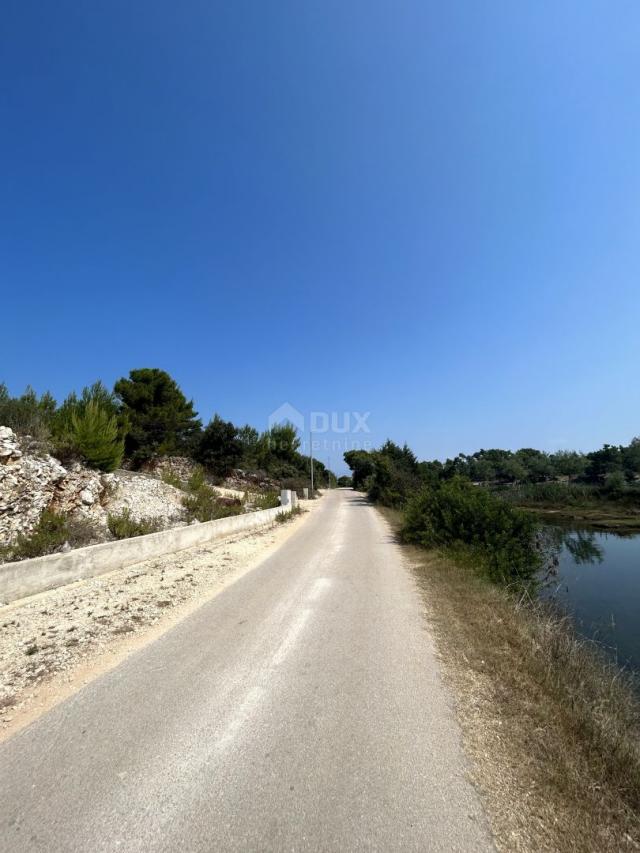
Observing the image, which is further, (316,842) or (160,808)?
(160,808)

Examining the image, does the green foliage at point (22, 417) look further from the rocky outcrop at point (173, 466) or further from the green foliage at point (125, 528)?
the rocky outcrop at point (173, 466)

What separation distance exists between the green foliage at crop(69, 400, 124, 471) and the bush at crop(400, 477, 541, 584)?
11.5 m

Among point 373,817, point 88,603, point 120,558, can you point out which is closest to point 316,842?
point 373,817

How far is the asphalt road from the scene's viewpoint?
1.95 meters

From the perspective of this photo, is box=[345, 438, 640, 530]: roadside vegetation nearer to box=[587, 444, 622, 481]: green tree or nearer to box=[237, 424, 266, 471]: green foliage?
box=[587, 444, 622, 481]: green tree

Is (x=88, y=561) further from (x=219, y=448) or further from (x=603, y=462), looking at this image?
(x=603, y=462)

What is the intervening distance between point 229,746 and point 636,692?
5.87 m

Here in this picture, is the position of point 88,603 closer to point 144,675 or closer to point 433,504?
point 144,675

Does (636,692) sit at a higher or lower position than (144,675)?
lower

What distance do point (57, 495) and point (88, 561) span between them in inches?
157

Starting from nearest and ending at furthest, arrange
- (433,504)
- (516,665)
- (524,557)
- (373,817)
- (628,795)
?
1. (373,817)
2. (628,795)
3. (516,665)
4. (524,557)
5. (433,504)

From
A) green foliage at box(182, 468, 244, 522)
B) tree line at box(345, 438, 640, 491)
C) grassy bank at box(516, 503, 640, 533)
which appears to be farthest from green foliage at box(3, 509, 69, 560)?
tree line at box(345, 438, 640, 491)

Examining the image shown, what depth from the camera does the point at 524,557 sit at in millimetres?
8719

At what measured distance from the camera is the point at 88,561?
7.25 m
